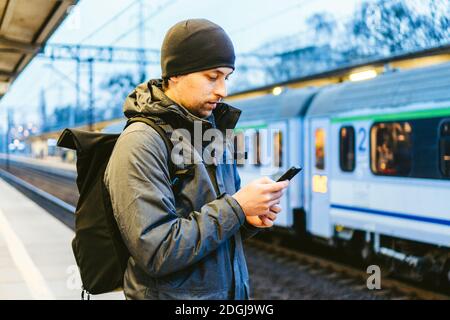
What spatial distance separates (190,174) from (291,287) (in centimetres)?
667

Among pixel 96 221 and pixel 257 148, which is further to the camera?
pixel 257 148

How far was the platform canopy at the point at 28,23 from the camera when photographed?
7234 millimetres

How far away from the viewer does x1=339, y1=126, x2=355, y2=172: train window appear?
9.23 meters

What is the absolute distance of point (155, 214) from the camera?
1.51m

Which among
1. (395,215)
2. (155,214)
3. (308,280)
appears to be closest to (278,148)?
(308,280)

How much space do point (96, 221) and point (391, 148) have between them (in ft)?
23.4

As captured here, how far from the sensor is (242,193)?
5.25 feet

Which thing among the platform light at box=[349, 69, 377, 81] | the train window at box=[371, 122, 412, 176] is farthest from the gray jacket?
the platform light at box=[349, 69, 377, 81]

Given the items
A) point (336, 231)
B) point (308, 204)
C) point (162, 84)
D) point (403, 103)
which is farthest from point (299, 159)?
point (162, 84)

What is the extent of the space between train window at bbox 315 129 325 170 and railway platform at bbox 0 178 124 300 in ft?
13.8

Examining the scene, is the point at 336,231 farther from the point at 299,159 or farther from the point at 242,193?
the point at 242,193

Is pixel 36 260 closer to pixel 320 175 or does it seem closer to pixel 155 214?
pixel 155 214

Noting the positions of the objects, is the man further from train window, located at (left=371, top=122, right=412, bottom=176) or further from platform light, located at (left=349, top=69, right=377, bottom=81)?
platform light, located at (left=349, top=69, right=377, bottom=81)
